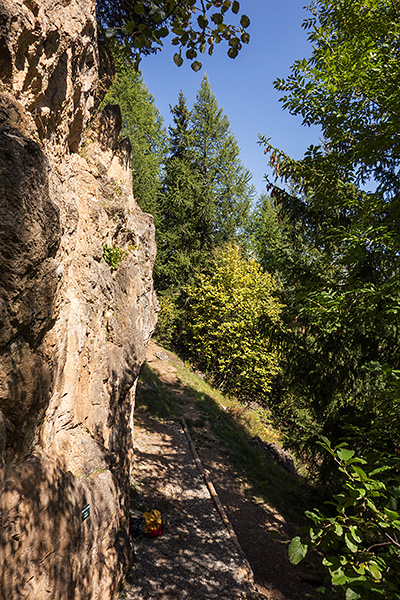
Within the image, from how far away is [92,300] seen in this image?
5598 mm

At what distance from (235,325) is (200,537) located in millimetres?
11687

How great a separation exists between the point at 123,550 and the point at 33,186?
6.28 m

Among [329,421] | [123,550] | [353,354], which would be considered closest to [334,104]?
[353,354]

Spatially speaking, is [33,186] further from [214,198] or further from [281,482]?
[214,198]

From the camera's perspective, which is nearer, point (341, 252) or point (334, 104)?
point (334, 104)

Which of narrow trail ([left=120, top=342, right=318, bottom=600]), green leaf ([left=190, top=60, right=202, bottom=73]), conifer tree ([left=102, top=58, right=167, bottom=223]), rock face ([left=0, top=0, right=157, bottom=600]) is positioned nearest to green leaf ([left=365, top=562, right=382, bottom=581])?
rock face ([left=0, top=0, right=157, bottom=600])

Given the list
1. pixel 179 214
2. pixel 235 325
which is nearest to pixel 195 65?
pixel 235 325

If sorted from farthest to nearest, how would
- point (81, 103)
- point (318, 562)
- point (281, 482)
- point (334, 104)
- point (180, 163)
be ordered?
point (180, 163) → point (281, 482) → point (318, 562) → point (334, 104) → point (81, 103)

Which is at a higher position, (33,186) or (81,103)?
(81,103)

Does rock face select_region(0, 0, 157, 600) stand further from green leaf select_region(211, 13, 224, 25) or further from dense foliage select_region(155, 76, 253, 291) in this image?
dense foliage select_region(155, 76, 253, 291)

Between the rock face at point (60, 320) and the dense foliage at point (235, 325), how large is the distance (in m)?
11.9

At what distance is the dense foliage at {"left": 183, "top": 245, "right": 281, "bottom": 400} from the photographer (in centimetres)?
1850

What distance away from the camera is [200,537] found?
757 cm

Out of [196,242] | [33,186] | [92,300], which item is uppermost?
[196,242]
